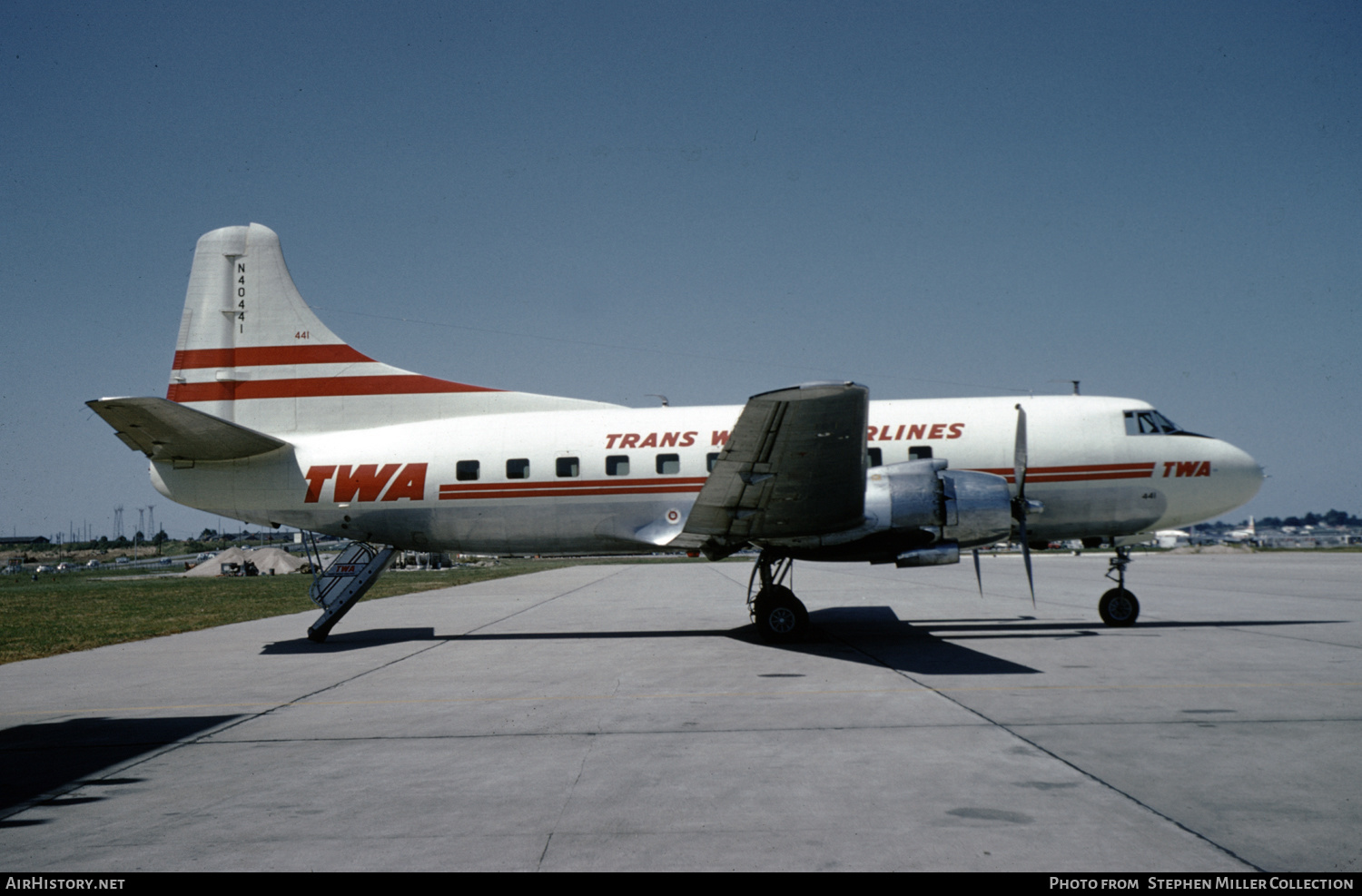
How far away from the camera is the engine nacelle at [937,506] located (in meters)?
12.6

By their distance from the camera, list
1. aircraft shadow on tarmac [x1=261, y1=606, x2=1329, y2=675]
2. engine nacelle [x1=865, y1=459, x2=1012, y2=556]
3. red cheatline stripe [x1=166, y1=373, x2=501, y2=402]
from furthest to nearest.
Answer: red cheatline stripe [x1=166, y1=373, x2=501, y2=402] < engine nacelle [x1=865, y1=459, x2=1012, y2=556] < aircraft shadow on tarmac [x1=261, y1=606, x2=1329, y2=675]

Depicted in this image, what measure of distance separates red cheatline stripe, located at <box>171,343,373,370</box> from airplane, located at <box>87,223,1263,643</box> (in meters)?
0.04

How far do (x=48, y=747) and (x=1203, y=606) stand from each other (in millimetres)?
20266

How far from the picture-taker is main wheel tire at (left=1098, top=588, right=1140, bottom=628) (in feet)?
46.5

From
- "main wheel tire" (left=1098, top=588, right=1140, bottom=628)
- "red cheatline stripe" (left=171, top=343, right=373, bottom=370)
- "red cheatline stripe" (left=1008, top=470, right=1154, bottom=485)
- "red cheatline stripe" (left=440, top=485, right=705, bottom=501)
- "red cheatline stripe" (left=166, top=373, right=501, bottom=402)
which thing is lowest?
"main wheel tire" (left=1098, top=588, right=1140, bottom=628)

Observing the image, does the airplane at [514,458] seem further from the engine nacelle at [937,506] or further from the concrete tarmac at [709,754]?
the concrete tarmac at [709,754]

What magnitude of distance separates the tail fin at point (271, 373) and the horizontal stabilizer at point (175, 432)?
1.06 meters

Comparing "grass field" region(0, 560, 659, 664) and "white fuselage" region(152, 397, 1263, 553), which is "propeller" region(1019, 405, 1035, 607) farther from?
"grass field" region(0, 560, 659, 664)

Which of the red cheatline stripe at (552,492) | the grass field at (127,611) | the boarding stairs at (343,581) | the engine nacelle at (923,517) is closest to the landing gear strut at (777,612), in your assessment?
the engine nacelle at (923,517)

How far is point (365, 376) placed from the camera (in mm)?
16109

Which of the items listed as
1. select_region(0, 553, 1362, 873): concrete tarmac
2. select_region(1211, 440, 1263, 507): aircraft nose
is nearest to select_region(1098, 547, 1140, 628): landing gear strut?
select_region(0, 553, 1362, 873): concrete tarmac

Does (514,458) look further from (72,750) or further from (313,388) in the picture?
(72,750)
